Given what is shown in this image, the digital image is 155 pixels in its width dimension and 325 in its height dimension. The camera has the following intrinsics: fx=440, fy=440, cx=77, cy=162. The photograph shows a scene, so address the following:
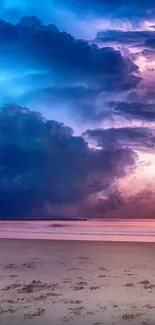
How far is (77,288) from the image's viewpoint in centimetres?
1252

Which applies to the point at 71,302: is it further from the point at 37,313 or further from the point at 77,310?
the point at 37,313

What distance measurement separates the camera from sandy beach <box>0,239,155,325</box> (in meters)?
9.73

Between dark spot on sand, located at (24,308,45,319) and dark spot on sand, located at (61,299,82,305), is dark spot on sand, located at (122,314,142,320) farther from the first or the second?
dark spot on sand, located at (24,308,45,319)

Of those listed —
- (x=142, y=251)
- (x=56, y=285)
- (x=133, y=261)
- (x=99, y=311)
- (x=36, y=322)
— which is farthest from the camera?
(x=142, y=251)

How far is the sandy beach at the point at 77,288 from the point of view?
31.9ft

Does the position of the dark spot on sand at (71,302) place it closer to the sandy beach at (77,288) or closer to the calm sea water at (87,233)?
the sandy beach at (77,288)

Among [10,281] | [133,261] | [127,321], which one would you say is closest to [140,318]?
[127,321]

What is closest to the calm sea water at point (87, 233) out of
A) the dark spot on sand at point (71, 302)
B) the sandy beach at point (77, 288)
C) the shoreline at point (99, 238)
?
the shoreline at point (99, 238)

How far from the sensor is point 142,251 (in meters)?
21.3

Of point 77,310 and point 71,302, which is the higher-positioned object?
point 71,302

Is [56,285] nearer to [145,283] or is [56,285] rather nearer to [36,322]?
[145,283]

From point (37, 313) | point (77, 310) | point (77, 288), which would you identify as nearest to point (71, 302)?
point (77, 310)

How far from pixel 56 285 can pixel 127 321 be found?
13.0ft

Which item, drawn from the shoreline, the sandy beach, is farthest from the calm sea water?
the sandy beach
